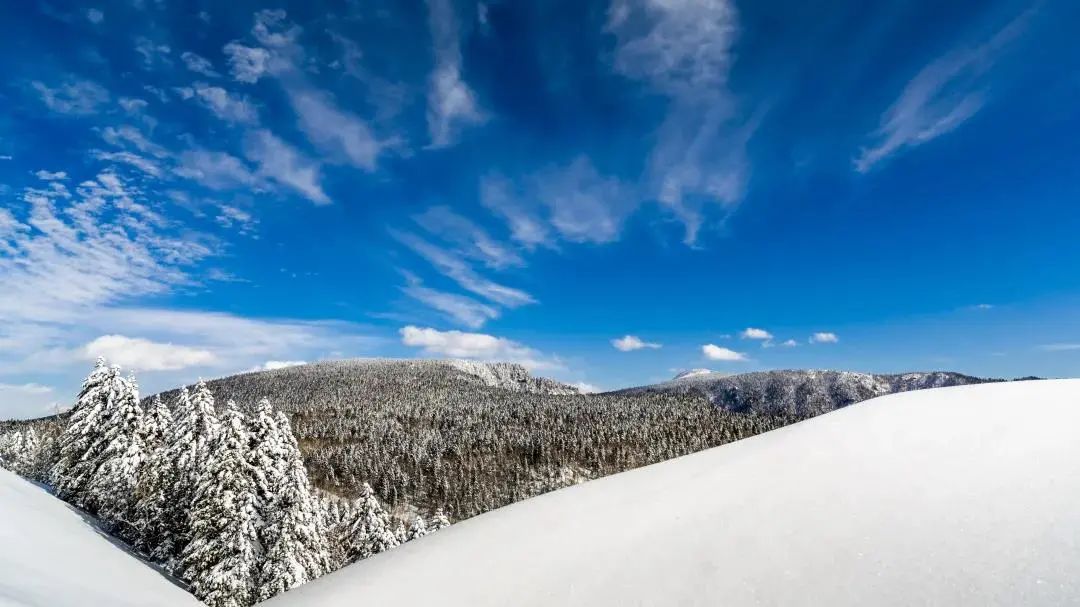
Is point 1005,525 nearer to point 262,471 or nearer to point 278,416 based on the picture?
point 262,471

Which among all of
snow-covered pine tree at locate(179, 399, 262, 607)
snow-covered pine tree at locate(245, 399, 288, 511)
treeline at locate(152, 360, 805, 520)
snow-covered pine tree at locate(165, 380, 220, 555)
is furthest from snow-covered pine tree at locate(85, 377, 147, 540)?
treeline at locate(152, 360, 805, 520)

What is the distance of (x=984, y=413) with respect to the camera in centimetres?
1041

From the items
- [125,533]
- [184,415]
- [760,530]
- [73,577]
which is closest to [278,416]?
[184,415]

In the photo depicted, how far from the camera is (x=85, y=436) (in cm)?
2794

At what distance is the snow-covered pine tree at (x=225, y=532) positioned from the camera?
21219mm

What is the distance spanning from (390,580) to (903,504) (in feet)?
31.0

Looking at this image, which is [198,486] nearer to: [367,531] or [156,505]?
[156,505]

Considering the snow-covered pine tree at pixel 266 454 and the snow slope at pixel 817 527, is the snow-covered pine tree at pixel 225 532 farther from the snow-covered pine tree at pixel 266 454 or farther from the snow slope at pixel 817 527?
the snow slope at pixel 817 527

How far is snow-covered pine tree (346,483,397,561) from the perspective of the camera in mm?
41781

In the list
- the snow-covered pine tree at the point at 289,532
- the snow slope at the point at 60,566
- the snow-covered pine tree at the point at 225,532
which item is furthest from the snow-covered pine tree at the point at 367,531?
the snow slope at the point at 60,566

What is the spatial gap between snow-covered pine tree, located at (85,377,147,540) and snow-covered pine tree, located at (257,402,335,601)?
8714 mm

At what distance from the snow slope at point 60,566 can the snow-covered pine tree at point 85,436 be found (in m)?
5.80

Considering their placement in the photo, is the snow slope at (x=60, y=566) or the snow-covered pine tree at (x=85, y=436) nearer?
the snow slope at (x=60, y=566)

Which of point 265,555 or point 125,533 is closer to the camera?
point 265,555
